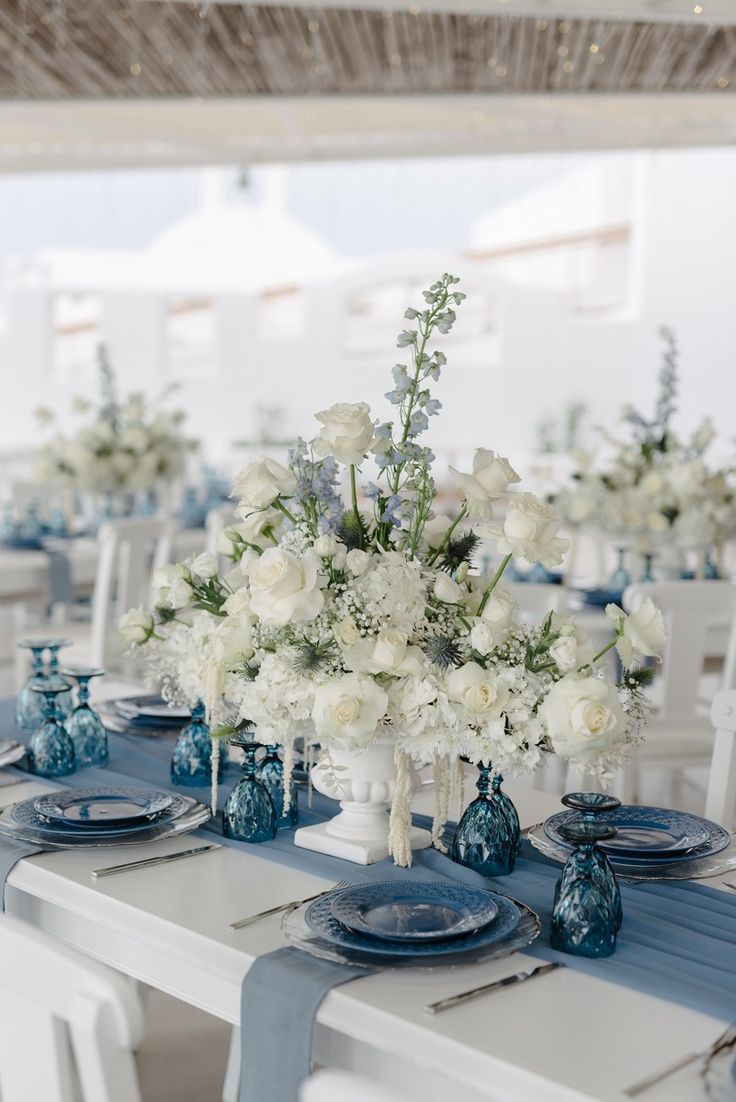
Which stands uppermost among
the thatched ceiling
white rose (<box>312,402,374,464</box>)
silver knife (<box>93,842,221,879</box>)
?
the thatched ceiling

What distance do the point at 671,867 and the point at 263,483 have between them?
76 cm

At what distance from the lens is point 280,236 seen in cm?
1537

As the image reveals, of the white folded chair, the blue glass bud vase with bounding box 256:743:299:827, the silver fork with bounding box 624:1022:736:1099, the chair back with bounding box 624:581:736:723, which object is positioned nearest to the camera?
the white folded chair

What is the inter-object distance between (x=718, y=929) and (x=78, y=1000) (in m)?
0.87

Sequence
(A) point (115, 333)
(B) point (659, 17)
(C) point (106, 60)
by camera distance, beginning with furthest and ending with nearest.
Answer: (A) point (115, 333) < (C) point (106, 60) < (B) point (659, 17)

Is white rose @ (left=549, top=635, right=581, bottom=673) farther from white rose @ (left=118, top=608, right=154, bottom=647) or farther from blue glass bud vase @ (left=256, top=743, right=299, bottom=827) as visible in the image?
white rose @ (left=118, top=608, right=154, bottom=647)

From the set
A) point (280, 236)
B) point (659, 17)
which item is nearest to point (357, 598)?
point (659, 17)

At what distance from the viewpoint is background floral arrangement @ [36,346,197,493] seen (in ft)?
16.9

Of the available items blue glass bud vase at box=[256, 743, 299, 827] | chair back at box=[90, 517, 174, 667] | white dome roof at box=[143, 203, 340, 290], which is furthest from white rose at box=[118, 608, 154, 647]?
white dome roof at box=[143, 203, 340, 290]

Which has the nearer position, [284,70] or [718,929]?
[718,929]

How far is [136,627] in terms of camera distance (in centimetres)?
205

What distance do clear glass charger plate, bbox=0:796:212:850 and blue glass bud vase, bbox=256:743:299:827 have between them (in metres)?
0.11

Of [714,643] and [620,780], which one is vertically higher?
[714,643]

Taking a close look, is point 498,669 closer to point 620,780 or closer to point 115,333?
point 620,780
